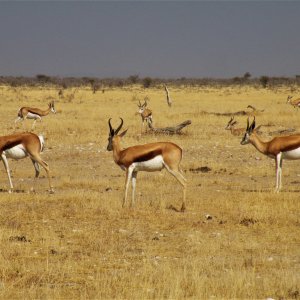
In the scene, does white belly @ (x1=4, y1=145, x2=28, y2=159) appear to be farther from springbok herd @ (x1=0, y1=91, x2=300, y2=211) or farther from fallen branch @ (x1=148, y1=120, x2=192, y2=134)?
fallen branch @ (x1=148, y1=120, x2=192, y2=134)

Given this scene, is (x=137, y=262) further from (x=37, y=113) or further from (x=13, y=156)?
(x=37, y=113)

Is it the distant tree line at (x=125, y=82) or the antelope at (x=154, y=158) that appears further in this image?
the distant tree line at (x=125, y=82)

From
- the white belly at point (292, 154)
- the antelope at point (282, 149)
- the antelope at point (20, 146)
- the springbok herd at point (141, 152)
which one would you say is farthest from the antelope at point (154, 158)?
the white belly at point (292, 154)

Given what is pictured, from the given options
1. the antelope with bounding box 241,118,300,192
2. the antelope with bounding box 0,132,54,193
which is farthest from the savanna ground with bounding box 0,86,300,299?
the antelope with bounding box 0,132,54,193

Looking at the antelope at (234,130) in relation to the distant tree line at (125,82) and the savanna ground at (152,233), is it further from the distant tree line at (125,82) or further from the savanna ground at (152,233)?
the distant tree line at (125,82)

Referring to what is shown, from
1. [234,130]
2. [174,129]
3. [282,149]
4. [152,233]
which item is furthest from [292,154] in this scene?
[234,130]

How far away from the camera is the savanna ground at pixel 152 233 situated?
21.4ft

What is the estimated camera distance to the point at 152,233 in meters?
9.27

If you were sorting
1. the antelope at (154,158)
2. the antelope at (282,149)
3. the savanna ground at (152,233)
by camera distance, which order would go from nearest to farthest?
the savanna ground at (152,233) < the antelope at (154,158) < the antelope at (282,149)

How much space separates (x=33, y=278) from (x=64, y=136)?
15723 mm

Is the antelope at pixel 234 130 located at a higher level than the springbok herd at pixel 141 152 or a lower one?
higher

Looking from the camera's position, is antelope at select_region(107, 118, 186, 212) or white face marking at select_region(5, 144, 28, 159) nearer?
antelope at select_region(107, 118, 186, 212)

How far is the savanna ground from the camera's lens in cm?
652

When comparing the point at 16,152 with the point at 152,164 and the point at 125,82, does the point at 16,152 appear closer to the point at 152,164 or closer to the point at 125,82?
the point at 152,164
